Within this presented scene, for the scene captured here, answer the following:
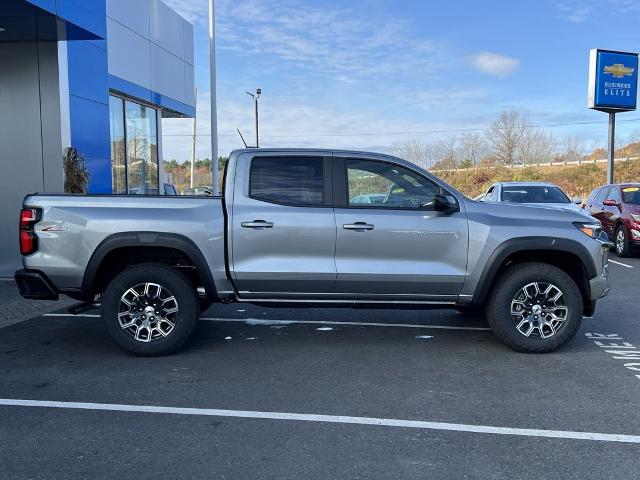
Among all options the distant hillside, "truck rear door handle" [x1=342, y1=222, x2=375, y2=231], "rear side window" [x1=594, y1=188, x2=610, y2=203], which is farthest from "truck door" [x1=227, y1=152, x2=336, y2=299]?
the distant hillside

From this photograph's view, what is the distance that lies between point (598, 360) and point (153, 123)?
14.3 m

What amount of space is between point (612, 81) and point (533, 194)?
38.2 ft

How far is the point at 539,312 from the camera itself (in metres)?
5.88

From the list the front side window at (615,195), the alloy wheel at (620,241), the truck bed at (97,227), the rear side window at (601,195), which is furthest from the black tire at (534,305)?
the rear side window at (601,195)

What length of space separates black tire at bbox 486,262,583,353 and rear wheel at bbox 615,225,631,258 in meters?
8.60

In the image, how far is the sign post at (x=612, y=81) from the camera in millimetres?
22719

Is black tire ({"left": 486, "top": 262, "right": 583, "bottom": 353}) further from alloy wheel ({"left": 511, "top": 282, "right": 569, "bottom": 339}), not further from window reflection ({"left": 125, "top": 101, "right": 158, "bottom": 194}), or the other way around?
window reflection ({"left": 125, "top": 101, "right": 158, "bottom": 194})

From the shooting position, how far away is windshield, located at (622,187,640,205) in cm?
1391

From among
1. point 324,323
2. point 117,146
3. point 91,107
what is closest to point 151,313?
point 324,323

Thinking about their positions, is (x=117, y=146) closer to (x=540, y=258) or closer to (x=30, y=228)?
(x=30, y=228)

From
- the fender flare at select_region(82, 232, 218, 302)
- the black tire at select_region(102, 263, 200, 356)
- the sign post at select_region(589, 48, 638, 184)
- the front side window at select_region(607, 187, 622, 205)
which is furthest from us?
the sign post at select_region(589, 48, 638, 184)

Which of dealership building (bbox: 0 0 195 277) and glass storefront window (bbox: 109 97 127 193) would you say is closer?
dealership building (bbox: 0 0 195 277)

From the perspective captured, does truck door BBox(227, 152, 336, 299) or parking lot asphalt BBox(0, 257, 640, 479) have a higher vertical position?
truck door BBox(227, 152, 336, 299)

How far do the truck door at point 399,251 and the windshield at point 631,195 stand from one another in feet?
32.5
